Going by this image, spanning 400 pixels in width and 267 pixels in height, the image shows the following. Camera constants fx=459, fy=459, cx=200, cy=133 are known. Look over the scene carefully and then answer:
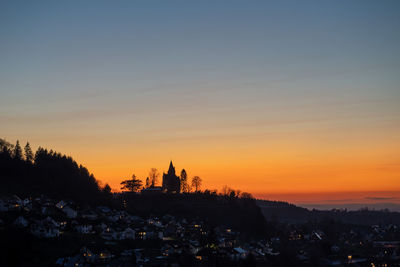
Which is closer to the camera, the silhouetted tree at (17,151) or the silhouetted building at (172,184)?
the silhouetted tree at (17,151)

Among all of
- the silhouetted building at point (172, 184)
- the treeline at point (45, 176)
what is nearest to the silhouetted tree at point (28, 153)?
the treeline at point (45, 176)

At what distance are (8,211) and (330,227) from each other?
376 ft

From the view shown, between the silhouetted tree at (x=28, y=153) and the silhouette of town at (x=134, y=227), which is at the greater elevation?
the silhouetted tree at (x=28, y=153)

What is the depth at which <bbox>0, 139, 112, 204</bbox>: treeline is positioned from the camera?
344 ft

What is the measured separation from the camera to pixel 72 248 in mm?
70000

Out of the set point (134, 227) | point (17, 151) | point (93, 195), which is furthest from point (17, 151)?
point (134, 227)

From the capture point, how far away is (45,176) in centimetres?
11112

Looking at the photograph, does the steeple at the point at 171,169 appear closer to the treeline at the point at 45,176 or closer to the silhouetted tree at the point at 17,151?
the treeline at the point at 45,176

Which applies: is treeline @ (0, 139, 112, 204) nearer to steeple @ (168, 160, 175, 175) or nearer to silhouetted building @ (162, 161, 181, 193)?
silhouetted building @ (162, 161, 181, 193)

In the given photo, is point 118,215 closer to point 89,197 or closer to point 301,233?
point 89,197

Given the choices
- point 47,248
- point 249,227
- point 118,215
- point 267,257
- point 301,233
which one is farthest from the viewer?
point 301,233

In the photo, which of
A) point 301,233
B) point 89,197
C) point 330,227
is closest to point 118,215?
point 89,197

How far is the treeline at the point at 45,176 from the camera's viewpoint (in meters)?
105

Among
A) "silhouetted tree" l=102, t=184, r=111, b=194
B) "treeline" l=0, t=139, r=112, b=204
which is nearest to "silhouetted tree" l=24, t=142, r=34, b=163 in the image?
"treeline" l=0, t=139, r=112, b=204
